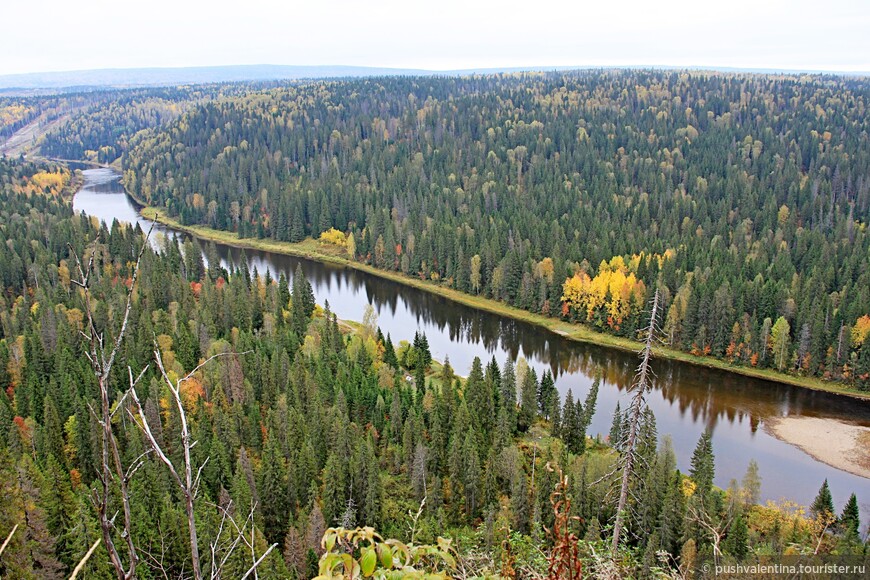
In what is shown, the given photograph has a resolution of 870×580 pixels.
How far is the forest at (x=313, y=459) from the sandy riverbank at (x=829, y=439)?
859 centimetres

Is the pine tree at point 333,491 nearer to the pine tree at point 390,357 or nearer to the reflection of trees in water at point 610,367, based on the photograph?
the pine tree at point 390,357

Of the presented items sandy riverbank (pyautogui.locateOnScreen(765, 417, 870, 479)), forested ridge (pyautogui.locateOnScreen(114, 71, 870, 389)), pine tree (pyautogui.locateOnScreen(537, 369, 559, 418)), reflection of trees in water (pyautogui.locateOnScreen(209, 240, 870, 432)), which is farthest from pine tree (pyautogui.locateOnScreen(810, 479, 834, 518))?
forested ridge (pyautogui.locateOnScreen(114, 71, 870, 389))

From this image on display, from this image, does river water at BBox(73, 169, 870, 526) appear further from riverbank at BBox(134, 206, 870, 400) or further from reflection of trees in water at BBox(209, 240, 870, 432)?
riverbank at BBox(134, 206, 870, 400)

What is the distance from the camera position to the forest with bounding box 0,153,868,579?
2677cm

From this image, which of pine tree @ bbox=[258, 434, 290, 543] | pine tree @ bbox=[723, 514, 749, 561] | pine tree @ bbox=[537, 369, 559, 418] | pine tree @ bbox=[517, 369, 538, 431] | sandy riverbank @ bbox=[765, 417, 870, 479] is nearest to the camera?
pine tree @ bbox=[723, 514, 749, 561]

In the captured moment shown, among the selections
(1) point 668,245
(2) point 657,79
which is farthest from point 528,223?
(2) point 657,79

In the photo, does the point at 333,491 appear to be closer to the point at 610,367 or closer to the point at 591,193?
the point at 610,367

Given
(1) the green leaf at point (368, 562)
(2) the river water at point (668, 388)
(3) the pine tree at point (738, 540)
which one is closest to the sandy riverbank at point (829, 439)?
(2) the river water at point (668, 388)

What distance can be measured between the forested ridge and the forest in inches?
898

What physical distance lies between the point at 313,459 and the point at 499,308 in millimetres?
42451

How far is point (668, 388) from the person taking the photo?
55188mm

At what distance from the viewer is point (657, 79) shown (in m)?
194

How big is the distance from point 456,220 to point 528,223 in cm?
1143

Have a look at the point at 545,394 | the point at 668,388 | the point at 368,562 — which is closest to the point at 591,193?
the point at 668,388
